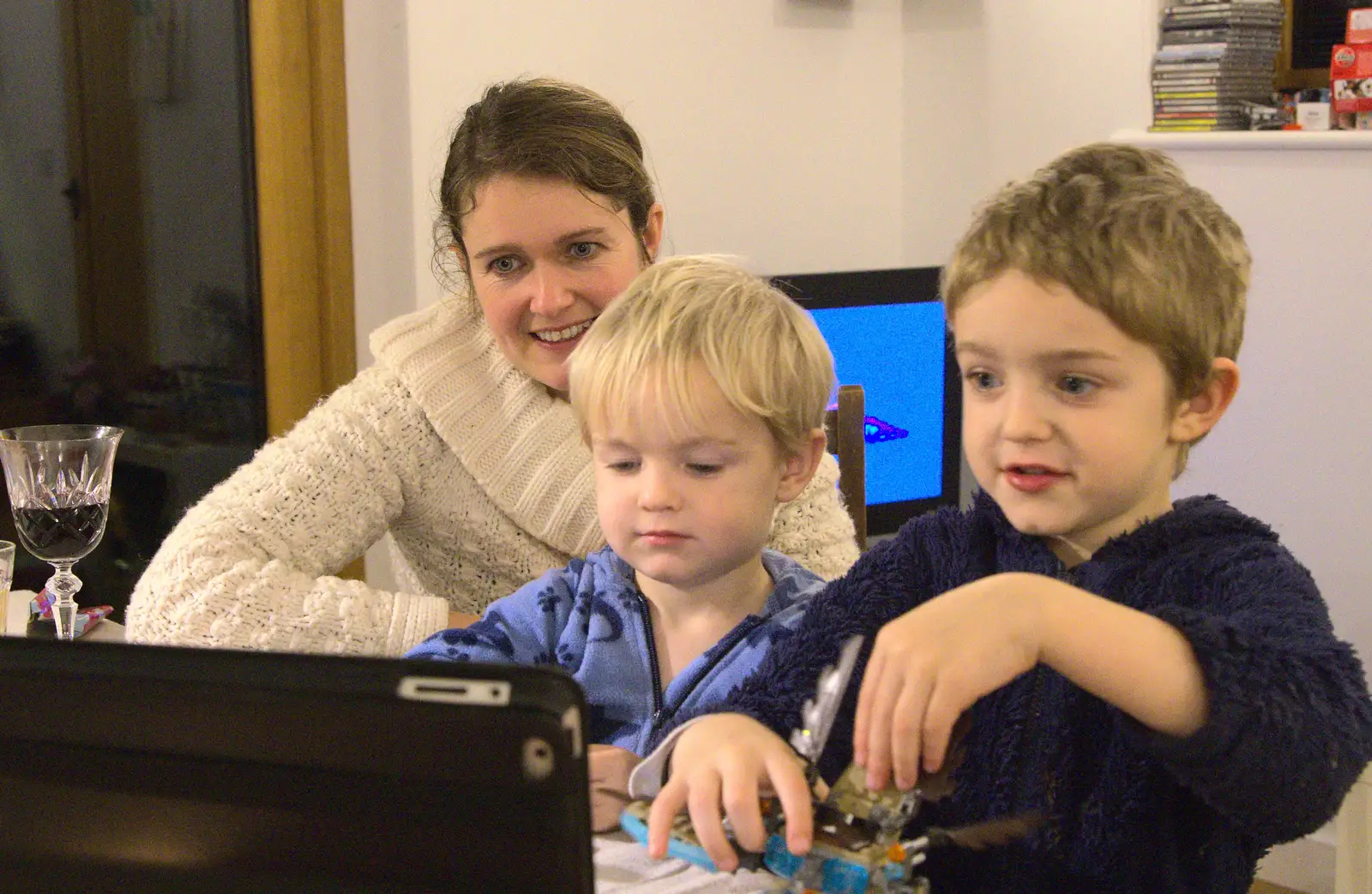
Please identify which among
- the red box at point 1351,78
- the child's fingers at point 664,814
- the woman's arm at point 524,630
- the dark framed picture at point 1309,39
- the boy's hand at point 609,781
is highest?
the dark framed picture at point 1309,39

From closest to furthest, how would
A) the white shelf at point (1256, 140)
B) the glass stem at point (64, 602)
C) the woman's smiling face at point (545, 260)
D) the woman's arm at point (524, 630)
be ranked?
the woman's arm at point (524, 630) → the glass stem at point (64, 602) → the woman's smiling face at point (545, 260) → the white shelf at point (1256, 140)

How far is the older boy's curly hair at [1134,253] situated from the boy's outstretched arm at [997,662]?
0.71ft

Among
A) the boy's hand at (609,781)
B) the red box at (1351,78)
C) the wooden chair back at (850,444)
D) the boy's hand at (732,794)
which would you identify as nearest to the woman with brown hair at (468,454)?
the wooden chair back at (850,444)

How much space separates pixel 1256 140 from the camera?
2.92 m

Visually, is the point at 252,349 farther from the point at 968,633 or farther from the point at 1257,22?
the point at 968,633

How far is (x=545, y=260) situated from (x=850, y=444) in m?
0.53

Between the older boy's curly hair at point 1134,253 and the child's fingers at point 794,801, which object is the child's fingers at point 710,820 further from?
the older boy's curly hair at point 1134,253

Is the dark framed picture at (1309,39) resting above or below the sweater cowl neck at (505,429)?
above

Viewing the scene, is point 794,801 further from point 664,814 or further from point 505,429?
point 505,429

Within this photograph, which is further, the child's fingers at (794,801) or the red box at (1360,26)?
the red box at (1360,26)

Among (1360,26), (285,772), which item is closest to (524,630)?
(285,772)

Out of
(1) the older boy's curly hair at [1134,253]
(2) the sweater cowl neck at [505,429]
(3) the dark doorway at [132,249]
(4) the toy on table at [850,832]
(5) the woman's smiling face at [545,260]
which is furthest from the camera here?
(3) the dark doorway at [132,249]

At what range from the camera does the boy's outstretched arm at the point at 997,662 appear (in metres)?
0.74

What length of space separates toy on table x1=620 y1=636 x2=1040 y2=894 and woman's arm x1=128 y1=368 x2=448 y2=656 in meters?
0.79
